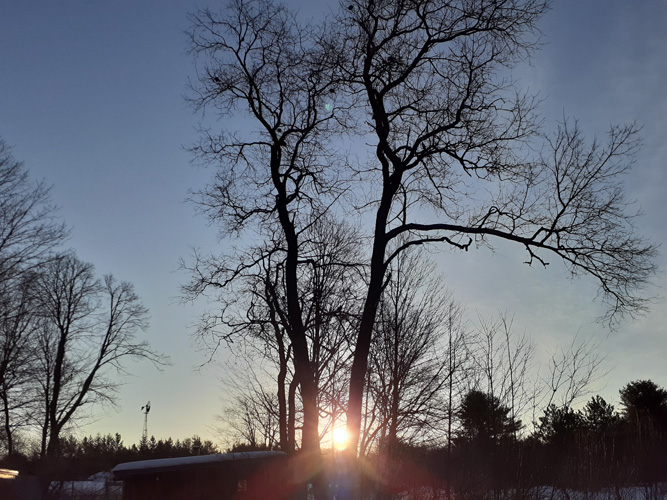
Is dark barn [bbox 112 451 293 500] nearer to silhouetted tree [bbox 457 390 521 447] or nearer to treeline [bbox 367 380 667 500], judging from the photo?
treeline [bbox 367 380 667 500]

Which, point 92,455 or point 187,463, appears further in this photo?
point 92,455

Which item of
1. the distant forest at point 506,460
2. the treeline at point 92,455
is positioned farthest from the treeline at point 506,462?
the treeline at point 92,455

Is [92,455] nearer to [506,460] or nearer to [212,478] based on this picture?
[212,478]

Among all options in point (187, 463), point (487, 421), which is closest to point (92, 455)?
point (187, 463)

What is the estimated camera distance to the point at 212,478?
1458 cm

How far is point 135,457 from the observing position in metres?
32.2

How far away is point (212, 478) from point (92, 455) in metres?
25.9

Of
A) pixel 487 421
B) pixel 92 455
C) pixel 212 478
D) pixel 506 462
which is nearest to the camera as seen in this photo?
pixel 506 462

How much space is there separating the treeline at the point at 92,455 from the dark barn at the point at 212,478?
989 cm

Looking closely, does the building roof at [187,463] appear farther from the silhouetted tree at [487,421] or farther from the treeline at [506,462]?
the silhouetted tree at [487,421]

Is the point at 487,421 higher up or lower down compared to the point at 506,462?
higher up

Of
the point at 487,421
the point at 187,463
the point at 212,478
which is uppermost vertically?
the point at 487,421

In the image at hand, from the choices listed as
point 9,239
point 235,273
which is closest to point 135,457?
point 9,239

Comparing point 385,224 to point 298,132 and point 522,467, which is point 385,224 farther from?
point 522,467
